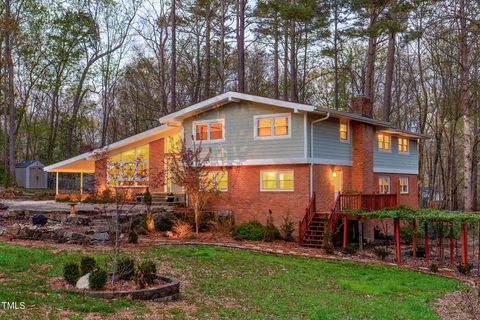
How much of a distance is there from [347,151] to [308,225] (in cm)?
499

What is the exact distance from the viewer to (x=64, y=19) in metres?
43.3

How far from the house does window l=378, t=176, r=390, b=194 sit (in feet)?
0.54

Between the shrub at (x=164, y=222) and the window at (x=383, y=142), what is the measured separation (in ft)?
40.1

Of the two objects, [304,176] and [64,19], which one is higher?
[64,19]

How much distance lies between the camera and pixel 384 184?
27188mm

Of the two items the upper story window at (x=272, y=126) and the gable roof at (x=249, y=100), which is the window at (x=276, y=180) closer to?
the upper story window at (x=272, y=126)

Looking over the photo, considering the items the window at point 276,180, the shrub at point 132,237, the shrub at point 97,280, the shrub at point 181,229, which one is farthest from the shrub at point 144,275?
the window at point 276,180

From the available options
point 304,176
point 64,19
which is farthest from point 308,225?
point 64,19

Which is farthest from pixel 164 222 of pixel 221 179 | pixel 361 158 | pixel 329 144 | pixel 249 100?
pixel 361 158

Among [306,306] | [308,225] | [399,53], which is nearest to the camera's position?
[306,306]

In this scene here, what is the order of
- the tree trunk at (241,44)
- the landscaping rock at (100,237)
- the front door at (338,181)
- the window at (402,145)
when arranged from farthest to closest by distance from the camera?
the tree trunk at (241,44) < the window at (402,145) < the front door at (338,181) < the landscaping rock at (100,237)

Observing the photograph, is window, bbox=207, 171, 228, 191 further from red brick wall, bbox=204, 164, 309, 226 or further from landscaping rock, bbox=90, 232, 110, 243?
landscaping rock, bbox=90, 232, 110, 243

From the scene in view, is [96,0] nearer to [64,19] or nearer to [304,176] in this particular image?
[64,19]

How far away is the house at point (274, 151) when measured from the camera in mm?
21734
